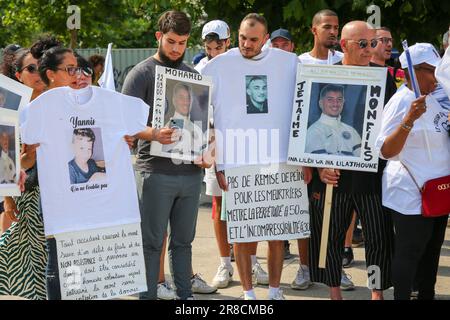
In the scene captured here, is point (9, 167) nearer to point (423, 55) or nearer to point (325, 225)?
point (325, 225)

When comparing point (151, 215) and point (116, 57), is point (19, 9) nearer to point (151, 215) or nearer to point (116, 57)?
point (116, 57)

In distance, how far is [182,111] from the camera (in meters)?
5.71

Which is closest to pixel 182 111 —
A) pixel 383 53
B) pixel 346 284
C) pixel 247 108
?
pixel 247 108

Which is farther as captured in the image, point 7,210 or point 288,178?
point 288,178

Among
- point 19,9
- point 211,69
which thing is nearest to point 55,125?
point 211,69

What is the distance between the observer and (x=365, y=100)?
587cm

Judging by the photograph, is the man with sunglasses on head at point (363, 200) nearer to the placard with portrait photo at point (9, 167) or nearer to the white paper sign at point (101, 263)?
the white paper sign at point (101, 263)

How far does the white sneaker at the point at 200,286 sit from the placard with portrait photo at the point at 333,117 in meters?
1.40

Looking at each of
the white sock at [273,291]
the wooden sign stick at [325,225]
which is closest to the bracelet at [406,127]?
the wooden sign stick at [325,225]

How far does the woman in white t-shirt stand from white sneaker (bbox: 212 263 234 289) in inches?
68.4

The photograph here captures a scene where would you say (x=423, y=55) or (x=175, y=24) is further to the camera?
(x=175, y=24)

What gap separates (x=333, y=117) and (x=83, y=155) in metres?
1.78

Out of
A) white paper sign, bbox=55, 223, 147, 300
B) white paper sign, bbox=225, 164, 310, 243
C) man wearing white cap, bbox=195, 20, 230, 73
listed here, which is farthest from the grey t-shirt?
man wearing white cap, bbox=195, 20, 230, 73

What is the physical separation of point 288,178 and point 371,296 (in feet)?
3.97
